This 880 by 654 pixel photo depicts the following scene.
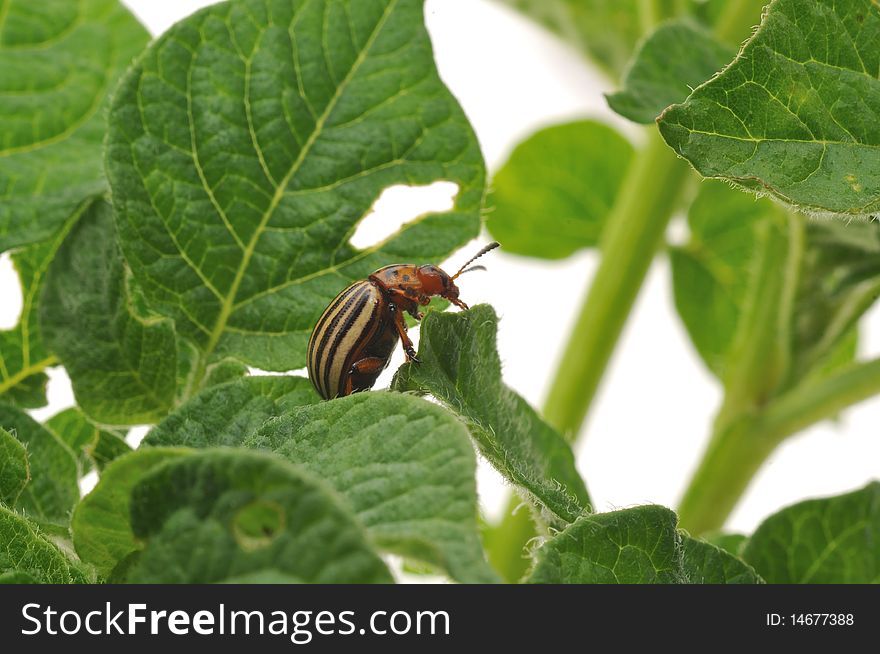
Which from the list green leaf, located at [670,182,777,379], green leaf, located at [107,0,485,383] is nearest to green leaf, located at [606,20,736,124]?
green leaf, located at [107,0,485,383]

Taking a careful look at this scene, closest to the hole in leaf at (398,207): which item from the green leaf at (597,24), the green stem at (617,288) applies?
the green stem at (617,288)

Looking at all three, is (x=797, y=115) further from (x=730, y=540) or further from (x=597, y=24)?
(x=597, y=24)

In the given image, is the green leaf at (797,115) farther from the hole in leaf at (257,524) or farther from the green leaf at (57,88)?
the green leaf at (57,88)

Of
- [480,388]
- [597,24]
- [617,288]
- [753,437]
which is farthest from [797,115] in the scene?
[597,24]

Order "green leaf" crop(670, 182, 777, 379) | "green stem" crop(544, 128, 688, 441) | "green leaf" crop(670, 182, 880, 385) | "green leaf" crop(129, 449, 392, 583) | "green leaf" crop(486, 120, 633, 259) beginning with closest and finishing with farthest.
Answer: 1. "green leaf" crop(129, 449, 392, 583)
2. "green leaf" crop(670, 182, 880, 385)
3. "green stem" crop(544, 128, 688, 441)
4. "green leaf" crop(670, 182, 777, 379)
5. "green leaf" crop(486, 120, 633, 259)

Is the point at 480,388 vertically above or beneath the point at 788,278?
beneath

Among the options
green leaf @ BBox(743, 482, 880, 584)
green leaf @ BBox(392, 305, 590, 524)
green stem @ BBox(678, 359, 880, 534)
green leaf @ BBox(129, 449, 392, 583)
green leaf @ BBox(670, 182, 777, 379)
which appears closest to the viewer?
green leaf @ BBox(129, 449, 392, 583)

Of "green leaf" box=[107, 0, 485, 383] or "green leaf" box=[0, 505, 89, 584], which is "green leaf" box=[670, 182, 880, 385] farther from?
"green leaf" box=[0, 505, 89, 584]
